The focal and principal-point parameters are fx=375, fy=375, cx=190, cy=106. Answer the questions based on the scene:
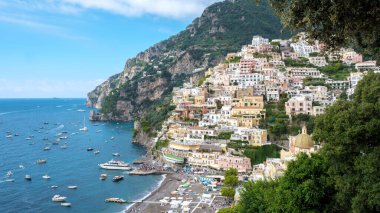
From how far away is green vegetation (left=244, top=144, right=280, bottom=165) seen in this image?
50906mm

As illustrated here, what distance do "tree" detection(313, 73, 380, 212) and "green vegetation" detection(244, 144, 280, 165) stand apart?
1347 inches

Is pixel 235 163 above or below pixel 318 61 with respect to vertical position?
below

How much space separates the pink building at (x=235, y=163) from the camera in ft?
165

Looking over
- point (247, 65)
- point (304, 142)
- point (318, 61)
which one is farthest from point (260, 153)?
point (318, 61)

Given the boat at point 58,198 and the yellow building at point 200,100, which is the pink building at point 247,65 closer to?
the yellow building at point 200,100

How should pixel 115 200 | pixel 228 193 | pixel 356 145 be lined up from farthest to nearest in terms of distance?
pixel 115 200
pixel 228 193
pixel 356 145

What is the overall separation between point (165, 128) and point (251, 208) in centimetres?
4950

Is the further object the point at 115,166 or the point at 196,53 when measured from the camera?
the point at 196,53

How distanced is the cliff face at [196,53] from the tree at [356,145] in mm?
107686

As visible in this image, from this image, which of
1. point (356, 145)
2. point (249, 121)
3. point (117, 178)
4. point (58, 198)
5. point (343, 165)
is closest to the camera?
point (356, 145)

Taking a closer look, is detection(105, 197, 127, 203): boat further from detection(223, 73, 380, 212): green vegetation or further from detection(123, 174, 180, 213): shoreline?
detection(223, 73, 380, 212): green vegetation

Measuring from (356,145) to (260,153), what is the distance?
36.5 meters

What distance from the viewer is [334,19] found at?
732 cm

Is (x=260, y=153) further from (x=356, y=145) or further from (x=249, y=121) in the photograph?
(x=356, y=145)
